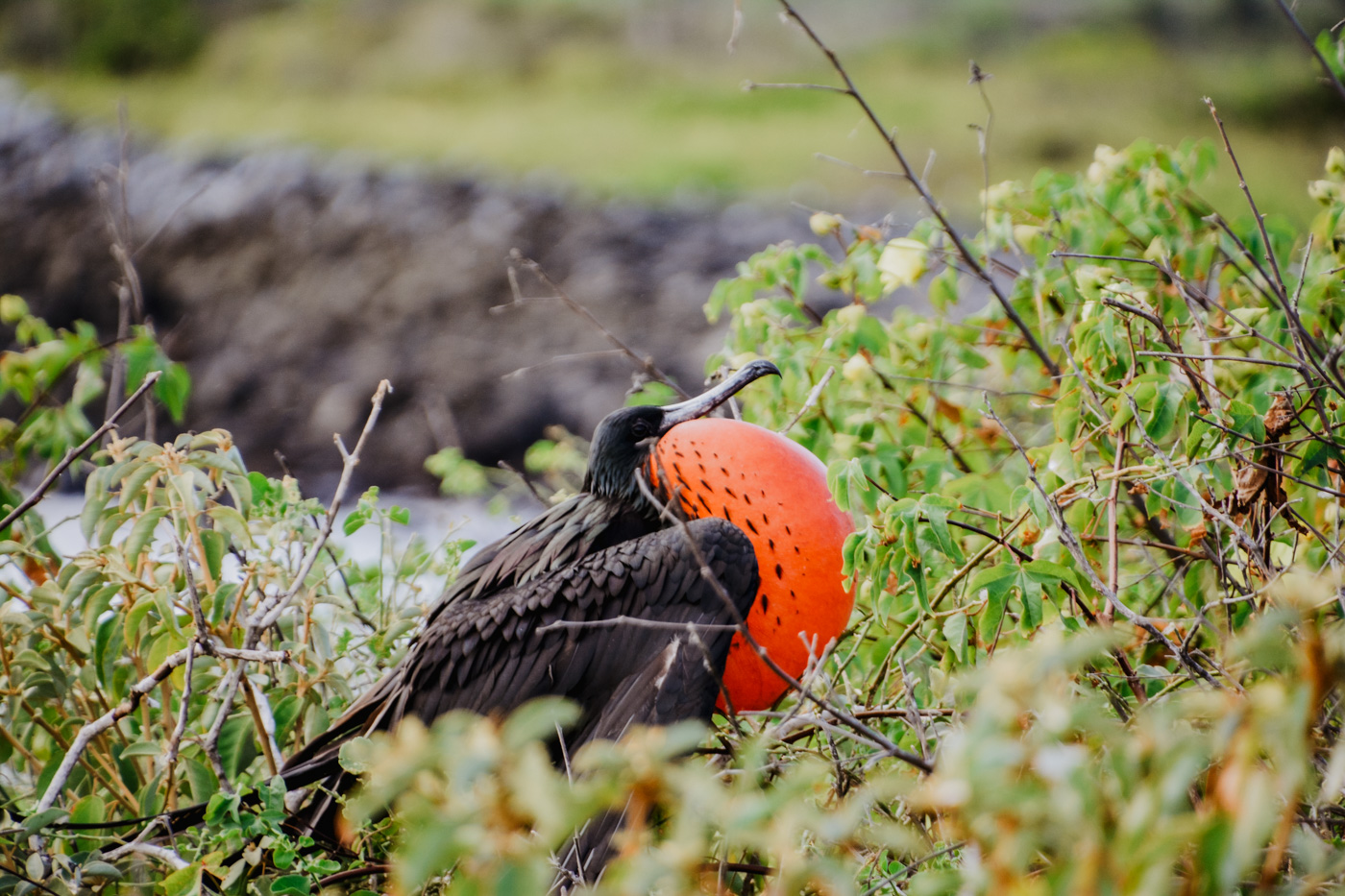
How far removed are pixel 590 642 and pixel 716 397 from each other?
444 millimetres

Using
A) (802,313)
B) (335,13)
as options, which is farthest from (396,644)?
(335,13)

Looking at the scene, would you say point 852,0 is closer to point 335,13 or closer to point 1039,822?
point 335,13

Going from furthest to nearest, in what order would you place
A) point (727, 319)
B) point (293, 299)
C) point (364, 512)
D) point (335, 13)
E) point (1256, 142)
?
→ point (335, 13) < point (1256, 142) < point (293, 299) < point (727, 319) < point (364, 512)

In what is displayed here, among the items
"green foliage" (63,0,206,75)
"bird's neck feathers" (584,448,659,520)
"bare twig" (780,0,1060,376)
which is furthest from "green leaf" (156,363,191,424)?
"green foliage" (63,0,206,75)

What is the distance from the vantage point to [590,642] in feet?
4.77

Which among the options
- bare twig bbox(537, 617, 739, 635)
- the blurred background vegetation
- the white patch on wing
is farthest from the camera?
the blurred background vegetation

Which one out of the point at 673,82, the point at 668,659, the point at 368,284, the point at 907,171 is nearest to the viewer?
the point at 668,659

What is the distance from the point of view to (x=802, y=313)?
2.15 meters

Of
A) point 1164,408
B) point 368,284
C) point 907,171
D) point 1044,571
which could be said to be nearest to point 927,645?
point 1044,571

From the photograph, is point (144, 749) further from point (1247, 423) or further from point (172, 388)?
point (1247, 423)

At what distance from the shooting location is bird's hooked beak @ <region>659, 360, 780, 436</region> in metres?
1.64

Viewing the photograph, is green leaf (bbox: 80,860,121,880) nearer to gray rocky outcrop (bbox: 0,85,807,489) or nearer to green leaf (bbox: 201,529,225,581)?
green leaf (bbox: 201,529,225,581)

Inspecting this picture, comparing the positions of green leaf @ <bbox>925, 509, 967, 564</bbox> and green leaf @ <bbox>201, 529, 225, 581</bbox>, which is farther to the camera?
green leaf @ <bbox>201, 529, 225, 581</bbox>

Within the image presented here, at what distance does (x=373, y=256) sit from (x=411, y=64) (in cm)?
474
